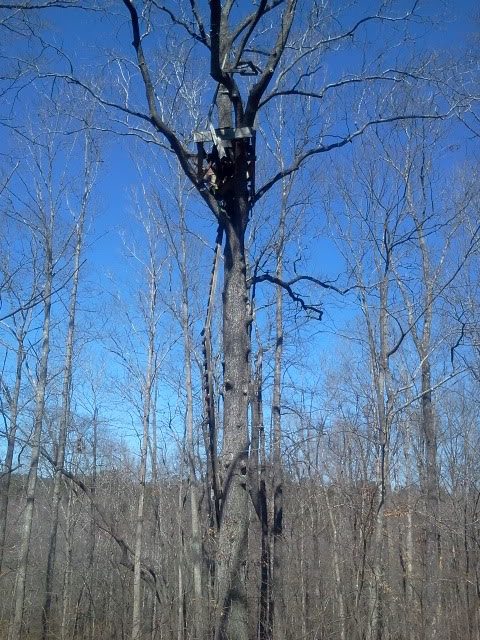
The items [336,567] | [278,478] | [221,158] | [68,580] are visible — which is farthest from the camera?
[68,580]

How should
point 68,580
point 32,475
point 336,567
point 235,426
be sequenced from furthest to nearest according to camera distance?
point 68,580, point 32,475, point 336,567, point 235,426

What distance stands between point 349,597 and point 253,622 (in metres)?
1.37

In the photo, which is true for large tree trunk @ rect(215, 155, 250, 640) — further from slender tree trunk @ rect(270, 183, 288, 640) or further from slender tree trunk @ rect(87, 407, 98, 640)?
slender tree trunk @ rect(87, 407, 98, 640)

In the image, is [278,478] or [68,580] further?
[68,580]

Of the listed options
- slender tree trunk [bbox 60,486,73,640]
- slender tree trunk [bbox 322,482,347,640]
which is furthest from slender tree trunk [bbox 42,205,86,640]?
slender tree trunk [bbox 322,482,347,640]

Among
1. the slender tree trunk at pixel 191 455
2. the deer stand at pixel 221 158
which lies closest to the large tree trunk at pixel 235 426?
the deer stand at pixel 221 158

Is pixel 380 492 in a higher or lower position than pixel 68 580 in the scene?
higher

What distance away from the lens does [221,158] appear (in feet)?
18.7

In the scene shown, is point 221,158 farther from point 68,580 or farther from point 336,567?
point 68,580

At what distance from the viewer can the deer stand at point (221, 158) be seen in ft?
18.4

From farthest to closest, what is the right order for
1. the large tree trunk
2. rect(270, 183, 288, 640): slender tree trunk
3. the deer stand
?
rect(270, 183, 288, 640): slender tree trunk < the deer stand < the large tree trunk

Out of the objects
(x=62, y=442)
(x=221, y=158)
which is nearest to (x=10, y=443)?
(x=62, y=442)

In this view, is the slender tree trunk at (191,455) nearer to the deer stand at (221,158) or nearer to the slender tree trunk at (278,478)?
the slender tree trunk at (278,478)

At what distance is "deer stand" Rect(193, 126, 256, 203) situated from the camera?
5.60m
